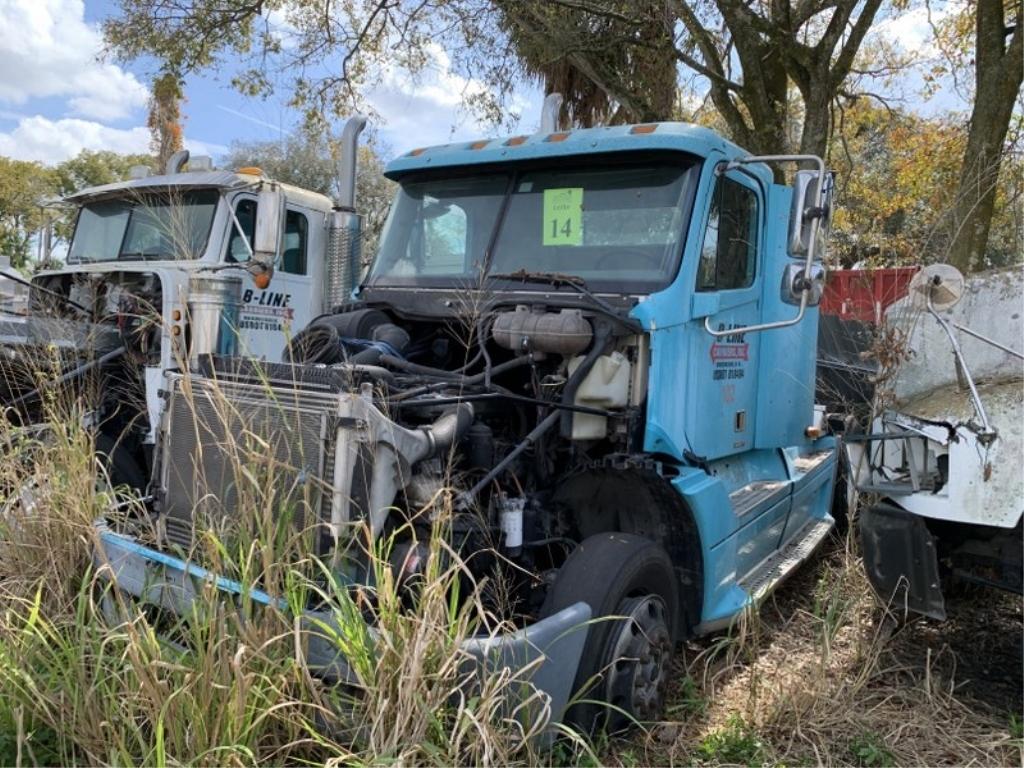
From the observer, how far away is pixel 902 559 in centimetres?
352

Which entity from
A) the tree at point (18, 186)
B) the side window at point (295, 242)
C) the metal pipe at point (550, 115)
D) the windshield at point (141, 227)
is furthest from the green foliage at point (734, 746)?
the tree at point (18, 186)

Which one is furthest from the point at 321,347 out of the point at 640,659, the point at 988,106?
the point at 988,106

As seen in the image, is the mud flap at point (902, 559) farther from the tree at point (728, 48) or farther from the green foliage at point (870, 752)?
the tree at point (728, 48)

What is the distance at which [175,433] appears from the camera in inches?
133

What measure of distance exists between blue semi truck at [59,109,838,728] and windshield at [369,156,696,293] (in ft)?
0.04

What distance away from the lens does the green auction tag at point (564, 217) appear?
13.5ft

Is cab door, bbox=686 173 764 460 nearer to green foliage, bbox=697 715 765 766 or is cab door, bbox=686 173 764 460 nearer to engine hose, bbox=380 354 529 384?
engine hose, bbox=380 354 529 384

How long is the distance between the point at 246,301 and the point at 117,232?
1.65 metres

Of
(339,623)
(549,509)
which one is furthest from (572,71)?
(339,623)

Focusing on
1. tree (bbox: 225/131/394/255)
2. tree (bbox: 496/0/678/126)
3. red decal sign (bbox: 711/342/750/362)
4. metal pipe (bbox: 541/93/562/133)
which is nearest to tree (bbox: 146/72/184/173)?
tree (bbox: 225/131/394/255)

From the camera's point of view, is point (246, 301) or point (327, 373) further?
point (246, 301)

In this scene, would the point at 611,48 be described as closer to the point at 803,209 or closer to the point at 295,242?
the point at 295,242

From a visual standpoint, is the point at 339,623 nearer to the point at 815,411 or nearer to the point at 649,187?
the point at 649,187

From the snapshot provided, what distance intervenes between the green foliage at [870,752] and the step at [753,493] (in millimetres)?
1232
